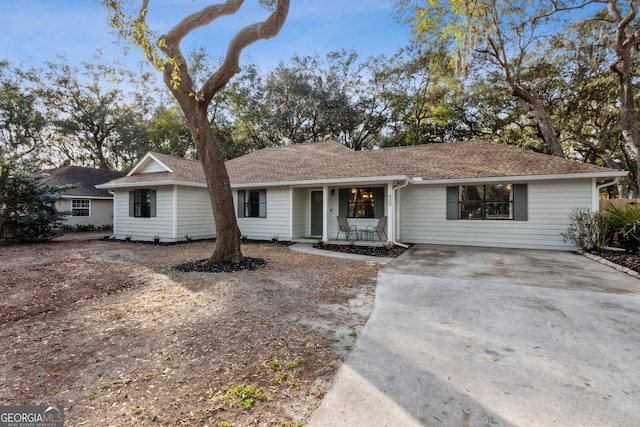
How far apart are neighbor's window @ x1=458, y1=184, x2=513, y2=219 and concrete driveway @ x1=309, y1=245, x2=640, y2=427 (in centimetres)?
439

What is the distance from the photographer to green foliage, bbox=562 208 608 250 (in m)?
8.24

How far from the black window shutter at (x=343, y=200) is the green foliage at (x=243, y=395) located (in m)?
9.31

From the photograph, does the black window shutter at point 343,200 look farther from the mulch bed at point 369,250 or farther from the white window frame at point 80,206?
the white window frame at point 80,206

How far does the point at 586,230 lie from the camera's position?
27.8 ft

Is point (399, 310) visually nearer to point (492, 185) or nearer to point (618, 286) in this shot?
point (618, 286)

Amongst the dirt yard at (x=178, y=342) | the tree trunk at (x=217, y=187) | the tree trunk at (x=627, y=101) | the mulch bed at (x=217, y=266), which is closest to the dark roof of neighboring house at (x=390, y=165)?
the tree trunk at (x=217, y=187)

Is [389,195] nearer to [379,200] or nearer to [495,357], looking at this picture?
[379,200]

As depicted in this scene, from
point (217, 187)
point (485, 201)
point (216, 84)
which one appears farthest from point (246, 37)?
point (485, 201)

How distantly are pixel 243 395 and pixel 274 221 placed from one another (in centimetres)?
989

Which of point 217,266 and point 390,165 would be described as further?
point 390,165

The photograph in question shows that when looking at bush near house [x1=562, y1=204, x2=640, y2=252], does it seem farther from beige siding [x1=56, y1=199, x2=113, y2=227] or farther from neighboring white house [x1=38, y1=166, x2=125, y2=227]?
beige siding [x1=56, y1=199, x2=113, y2=227]

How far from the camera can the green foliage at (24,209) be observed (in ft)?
35.5

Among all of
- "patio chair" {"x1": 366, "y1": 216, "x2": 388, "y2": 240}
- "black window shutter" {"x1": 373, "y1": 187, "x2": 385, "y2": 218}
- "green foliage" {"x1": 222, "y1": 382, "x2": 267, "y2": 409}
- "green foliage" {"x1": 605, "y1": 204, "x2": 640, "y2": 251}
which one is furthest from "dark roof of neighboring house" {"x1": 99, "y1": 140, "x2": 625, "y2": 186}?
"green foliage" {"x1": 222, "y1": 382, "x2": 267, "y2": 409}
